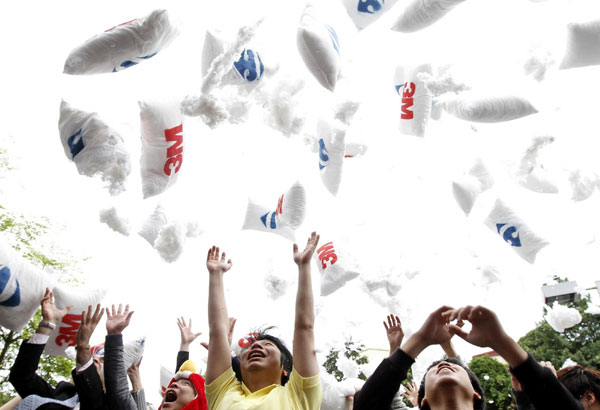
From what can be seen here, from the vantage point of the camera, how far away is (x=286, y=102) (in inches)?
167

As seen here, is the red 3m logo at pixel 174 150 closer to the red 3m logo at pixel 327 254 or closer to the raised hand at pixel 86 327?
the raised hand at pixel 86 327

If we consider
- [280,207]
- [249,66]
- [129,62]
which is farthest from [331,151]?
[129,62]

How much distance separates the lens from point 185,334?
3178mm

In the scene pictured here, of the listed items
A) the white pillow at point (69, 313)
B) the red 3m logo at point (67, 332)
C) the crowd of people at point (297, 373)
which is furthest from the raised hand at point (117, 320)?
the red 3m logo at point (67, 332)

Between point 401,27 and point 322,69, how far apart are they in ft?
3.34

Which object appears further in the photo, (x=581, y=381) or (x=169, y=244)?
(x=169, y=244)

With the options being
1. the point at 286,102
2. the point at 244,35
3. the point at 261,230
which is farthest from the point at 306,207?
the point at 244,35

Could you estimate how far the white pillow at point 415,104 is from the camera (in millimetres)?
4766

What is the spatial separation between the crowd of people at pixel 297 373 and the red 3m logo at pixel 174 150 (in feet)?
5.58

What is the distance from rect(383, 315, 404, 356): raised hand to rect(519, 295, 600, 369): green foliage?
15771 millimetres

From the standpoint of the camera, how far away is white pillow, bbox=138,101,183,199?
3.98 meters

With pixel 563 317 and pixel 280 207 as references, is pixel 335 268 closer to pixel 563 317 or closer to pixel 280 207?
pixel 280 207

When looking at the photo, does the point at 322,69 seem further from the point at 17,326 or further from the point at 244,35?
the point at 17,326

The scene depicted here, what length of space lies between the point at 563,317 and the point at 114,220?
4.69m
